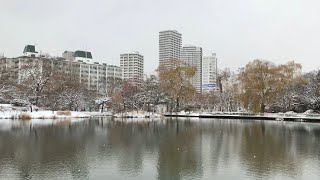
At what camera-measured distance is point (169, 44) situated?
597 feet

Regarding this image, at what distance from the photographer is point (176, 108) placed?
257 ft

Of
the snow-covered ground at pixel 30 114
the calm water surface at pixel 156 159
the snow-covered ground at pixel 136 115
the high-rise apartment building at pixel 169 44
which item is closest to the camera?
the calm water surface at pixel 156 159

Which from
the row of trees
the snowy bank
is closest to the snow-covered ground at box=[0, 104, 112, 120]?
the row of trees

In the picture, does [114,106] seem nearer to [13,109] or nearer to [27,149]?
[13,109]

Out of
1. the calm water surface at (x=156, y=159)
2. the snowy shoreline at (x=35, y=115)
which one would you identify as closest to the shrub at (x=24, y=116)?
the snowy shoreline at (x=35, y=115)

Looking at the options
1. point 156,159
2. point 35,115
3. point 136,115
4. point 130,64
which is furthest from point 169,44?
point 156,159

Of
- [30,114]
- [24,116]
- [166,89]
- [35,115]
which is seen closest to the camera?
[24,116]

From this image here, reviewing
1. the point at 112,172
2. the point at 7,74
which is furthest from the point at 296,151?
the point at 7,74

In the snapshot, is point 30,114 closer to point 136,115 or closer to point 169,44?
point 136,115

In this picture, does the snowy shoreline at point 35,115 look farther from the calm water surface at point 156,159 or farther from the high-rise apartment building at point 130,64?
the high-rise apartment building at point 130,64

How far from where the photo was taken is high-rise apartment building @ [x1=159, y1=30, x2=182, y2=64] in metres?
182

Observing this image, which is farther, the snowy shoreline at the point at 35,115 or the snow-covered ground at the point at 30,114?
the snow-covered ground at the point at 30,114

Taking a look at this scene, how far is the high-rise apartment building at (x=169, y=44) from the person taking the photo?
182 meters

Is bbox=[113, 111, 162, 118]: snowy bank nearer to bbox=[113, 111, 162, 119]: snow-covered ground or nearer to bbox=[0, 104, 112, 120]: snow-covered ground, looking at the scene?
bbox=[113, 111, 162, 119]: snow-covered ground
